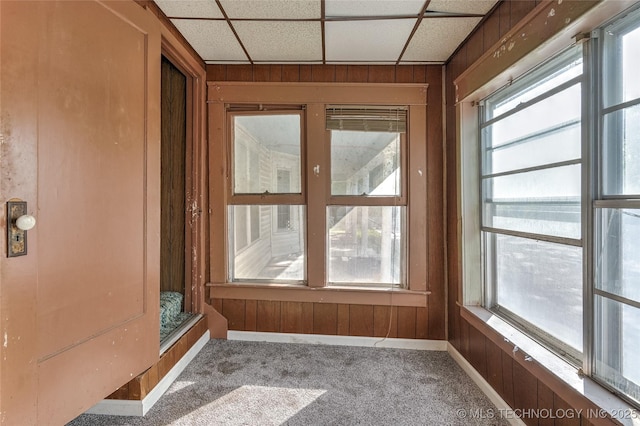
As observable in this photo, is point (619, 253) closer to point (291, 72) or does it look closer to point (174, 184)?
point (291, 72)

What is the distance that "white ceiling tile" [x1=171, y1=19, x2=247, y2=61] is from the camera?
6.07 ft

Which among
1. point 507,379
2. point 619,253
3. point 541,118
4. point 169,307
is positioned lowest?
point 507,379

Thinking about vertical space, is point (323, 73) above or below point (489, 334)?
above

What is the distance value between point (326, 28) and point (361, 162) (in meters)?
1.02

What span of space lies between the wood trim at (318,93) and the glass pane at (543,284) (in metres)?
1.34

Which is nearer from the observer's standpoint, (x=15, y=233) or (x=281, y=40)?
(x=15, y=233)

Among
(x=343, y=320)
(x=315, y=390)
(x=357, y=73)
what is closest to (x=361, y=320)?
(x=343, y=320)

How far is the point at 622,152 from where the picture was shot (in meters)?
1.06

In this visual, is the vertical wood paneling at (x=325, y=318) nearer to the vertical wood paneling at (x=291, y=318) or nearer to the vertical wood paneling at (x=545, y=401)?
the vertical wood paneling at (x=291, y=318)

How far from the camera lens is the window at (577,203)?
104cm

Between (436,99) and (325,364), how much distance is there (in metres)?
2.28

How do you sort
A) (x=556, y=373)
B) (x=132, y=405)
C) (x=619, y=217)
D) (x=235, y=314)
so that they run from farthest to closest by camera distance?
(x=235, y=314)
(x=132, y=405)
(x=556, y=373)
(x=619, y=217)

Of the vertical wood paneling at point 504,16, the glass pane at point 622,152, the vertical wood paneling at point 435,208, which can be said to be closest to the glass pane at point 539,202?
the glass pane at point 622,152

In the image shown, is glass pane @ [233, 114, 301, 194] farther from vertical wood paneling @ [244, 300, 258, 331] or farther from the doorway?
vertical wood paneling @ [244, 300, 258, 331]
